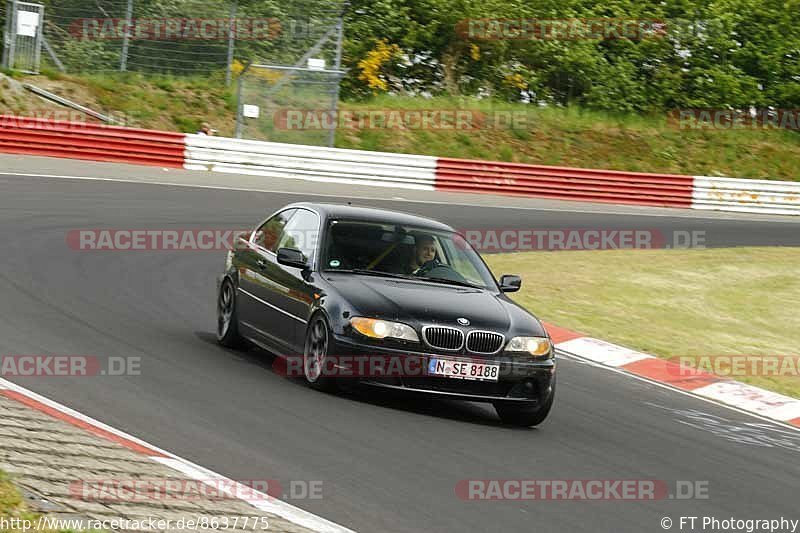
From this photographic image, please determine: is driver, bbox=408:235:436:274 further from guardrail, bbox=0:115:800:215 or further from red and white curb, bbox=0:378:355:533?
guardrail, bbox=0:115:800:215

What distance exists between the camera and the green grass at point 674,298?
49.0ft

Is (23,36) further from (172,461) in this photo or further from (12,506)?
(12,506)

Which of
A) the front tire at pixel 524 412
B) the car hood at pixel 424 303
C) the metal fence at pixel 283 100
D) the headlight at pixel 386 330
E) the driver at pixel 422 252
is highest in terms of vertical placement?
the metal fence at pixel 283 100

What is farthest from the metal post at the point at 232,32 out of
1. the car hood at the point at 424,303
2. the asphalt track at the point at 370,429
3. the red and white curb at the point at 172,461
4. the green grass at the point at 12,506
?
the green grass at the point at 12,506

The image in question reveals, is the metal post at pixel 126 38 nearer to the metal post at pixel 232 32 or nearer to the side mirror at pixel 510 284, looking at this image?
the metal post at pixel 232 32

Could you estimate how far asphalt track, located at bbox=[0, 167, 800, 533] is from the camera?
22.6 feet

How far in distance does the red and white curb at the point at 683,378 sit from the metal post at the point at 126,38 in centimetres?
1908

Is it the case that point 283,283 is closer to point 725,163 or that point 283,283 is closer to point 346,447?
point 346,447

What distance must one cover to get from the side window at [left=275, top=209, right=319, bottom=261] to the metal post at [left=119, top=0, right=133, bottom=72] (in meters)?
21.1

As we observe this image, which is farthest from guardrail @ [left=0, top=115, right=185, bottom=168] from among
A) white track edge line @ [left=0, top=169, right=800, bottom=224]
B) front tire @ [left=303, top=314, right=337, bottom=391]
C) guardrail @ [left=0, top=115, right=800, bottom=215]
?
front tire @ [left=303, top=314, right=337, bottom=391]

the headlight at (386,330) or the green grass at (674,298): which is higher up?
the headlight at (386,330)

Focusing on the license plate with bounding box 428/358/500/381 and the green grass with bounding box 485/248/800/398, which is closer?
the license plate with bounding box 428/358/500/381

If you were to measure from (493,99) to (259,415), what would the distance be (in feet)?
115

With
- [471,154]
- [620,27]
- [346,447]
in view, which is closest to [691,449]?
[346,447]
